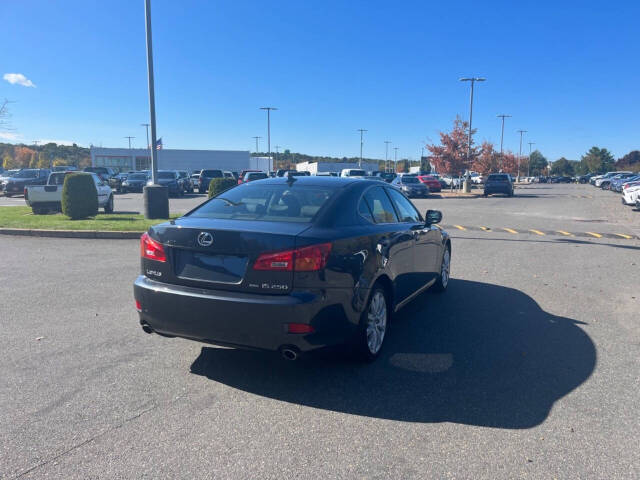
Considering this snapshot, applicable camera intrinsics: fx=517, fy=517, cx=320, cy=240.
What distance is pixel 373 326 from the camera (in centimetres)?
443

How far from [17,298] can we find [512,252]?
345 inches

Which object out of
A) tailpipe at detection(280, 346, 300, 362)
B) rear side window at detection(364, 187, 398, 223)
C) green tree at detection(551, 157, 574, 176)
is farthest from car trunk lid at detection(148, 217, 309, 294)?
green tree at detection(551, 157, 574, 176)

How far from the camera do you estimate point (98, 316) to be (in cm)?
573

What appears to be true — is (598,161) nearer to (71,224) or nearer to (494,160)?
(494,160)

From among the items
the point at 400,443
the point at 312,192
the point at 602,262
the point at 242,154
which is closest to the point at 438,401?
the point at 400,443

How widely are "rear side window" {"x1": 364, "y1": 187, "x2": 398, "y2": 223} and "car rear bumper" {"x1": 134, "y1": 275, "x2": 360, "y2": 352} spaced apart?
4.29 ft

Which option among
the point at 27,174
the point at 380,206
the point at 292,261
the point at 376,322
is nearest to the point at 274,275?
the point at 292,261

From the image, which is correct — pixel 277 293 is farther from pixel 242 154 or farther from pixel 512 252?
pixel 242 154

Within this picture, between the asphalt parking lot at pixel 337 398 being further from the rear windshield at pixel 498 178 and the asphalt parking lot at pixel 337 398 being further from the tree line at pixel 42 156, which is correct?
the tree line at pixel 42 156

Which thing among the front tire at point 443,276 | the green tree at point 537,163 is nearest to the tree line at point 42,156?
the green tree at point 537,163

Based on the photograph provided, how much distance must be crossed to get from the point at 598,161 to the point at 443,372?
131906 millimetres

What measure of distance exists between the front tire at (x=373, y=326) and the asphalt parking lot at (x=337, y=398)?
0.48ft

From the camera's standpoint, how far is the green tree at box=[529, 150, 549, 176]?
135000mm

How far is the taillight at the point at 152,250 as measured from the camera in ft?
13.3
